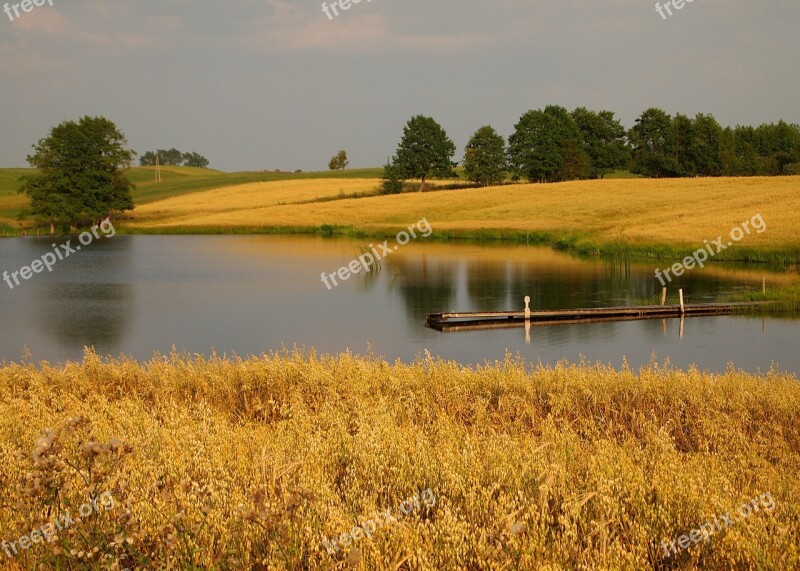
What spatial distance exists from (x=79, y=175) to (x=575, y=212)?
48.4 metres

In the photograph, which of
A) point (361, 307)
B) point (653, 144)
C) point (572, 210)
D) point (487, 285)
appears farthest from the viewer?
point (653, 144)

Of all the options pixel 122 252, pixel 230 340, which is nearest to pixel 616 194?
pixel 122 252

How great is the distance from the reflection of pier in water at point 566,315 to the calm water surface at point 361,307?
0.72 metres

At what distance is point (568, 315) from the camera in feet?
88.8

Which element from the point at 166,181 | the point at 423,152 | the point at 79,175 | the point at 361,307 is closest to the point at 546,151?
the point at 423,152

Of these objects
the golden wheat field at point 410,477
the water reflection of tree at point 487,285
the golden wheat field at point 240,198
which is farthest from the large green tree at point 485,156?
the golden wheat field at point 410,477

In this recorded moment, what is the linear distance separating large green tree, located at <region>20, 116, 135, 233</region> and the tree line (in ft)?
103

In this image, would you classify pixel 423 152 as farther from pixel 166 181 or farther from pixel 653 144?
pixel 166 181

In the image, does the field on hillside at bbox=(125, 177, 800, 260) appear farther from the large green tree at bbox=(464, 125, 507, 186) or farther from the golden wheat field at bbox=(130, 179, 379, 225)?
the large green tree at bbox=(464, 125, 507, 186)

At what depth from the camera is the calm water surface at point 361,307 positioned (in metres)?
22.1

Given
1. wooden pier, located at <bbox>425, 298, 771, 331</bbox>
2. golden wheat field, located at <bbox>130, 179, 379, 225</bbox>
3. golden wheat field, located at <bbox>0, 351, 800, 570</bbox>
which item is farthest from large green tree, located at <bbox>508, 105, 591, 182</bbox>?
golden wheat field, located at <bbox>0, 351, 800, 570</bbox>

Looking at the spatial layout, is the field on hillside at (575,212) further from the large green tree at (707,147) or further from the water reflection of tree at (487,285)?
the large green tree at (707,147)

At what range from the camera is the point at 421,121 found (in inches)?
4003

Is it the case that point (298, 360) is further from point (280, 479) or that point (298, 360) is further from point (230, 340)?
point (230, 340)
